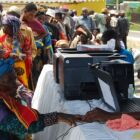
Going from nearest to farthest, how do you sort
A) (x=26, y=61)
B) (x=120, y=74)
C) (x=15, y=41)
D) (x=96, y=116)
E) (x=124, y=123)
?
(x=124, y=123)
(x=96, y=116)
(x=120, y=74)
(x=15, y=41)
(x=26, y=61)

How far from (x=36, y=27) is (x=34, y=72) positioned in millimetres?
619

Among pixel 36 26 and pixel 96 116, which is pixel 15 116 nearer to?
pixel 96 116

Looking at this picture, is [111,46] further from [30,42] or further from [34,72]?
[34,72]

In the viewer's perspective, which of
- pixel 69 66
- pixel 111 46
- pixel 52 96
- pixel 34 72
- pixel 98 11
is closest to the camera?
pixel 69 66

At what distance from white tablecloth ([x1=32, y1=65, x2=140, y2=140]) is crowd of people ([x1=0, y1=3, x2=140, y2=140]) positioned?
13 centimetres

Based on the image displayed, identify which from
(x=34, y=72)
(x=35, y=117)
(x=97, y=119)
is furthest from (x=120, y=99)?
(x=34, y=72)

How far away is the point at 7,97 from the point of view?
2998mm

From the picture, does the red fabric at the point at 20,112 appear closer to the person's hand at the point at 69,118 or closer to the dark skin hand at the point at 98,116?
the person's hand at the point at 69,118

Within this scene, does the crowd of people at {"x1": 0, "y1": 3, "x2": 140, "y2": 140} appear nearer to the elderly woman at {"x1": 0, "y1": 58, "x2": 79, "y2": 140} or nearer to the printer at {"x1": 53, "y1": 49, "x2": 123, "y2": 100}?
the elderly woman at {"x1": 0, "y1": 58, "x2": 79, "y2": 140}

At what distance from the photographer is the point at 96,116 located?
9.67 ft

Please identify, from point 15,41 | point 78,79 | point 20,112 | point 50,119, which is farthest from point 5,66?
point 15,41

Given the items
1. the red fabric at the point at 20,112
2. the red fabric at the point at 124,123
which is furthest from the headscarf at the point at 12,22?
the red fabric at the point at 124,123

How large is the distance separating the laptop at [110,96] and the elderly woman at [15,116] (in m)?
0.27

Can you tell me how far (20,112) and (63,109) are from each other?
17.6 inches
